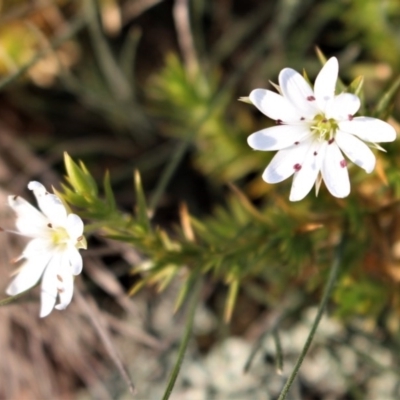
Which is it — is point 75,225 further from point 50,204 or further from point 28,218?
point 28,218

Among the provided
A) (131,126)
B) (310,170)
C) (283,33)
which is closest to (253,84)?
(283,33)

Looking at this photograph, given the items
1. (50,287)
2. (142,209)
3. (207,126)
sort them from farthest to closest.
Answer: (207,126)
(142,209)
(50,287)

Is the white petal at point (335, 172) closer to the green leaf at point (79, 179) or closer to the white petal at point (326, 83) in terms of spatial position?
the white petal at point (326, 83)

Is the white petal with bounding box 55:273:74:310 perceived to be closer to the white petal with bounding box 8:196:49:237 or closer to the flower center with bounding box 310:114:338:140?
the white petal with bounding box 8:196:49:237

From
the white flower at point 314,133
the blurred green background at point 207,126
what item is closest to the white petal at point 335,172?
the white flower at point 314,133

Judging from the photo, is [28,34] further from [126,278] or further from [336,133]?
[336,133]

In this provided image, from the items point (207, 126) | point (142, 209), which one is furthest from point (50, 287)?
point (207, 126)

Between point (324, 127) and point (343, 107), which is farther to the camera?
point (324, 127)
